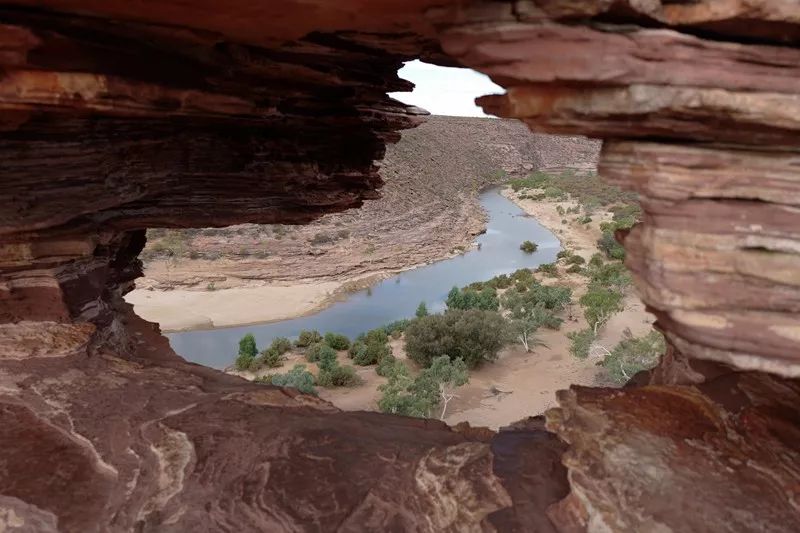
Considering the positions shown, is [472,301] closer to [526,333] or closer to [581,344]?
[526,333]

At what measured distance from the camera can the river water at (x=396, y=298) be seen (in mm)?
25844

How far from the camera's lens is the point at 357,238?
38062 mm

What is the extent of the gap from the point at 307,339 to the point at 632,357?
12811mm

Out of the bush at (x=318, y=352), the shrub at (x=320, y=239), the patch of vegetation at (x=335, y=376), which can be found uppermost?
the patch of vegetation at (x=335, y=376)

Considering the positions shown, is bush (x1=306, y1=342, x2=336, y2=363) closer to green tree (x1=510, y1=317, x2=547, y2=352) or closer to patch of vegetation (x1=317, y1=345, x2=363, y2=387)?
patch of vegetation (x1=317, y1=345, x2=363, y2=387)

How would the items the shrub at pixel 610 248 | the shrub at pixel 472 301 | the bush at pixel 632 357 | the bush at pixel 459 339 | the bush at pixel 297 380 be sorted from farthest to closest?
the shrub at pixel 610 248, the shrub at pixel 472 301, the bush at pixel 459 339, the bush at pixel 297 380, the bush at pixel 632 357

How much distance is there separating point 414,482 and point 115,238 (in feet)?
28.2

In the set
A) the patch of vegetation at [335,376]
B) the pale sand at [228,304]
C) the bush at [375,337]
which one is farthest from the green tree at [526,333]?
the pale sand at [228,304]

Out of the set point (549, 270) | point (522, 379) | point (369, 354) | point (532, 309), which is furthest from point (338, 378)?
point (549, 270)

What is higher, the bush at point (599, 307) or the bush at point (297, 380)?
the bush at point (297, 380)

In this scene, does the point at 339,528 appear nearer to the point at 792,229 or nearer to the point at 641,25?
the point at 792,229

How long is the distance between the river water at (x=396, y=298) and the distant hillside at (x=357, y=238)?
5.36 feet

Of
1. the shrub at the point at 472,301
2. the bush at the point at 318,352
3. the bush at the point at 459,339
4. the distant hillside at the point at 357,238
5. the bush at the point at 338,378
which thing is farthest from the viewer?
Result: the distant hillside at the point at 357,238

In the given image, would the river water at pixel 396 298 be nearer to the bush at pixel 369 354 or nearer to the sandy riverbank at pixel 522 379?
the bush at pixel 369 354
